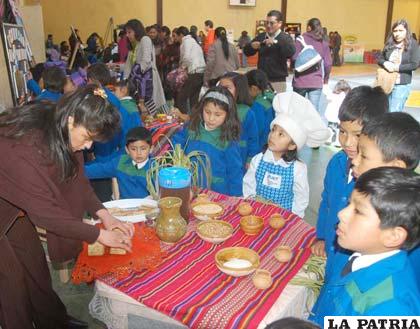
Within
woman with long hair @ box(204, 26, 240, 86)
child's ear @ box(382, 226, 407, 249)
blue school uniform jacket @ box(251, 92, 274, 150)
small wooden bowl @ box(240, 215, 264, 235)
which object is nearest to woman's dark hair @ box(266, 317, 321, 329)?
child's ear @ box(382, 226, 407, 249)

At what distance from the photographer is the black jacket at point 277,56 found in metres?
5.24

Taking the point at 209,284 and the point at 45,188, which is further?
the point at 45,188

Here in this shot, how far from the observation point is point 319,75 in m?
5.71

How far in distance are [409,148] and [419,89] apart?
37.0ft

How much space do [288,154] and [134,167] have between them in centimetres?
106

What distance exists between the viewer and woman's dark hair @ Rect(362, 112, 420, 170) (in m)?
1.63

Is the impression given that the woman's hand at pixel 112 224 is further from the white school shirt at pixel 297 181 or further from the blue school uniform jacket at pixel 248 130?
the blue school uniform jacket at pixel 248 130

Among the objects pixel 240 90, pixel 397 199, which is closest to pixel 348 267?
pixel 397 199

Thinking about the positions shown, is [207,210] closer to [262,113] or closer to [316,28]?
[262,113]

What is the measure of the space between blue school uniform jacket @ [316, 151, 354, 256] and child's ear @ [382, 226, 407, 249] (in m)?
0.63

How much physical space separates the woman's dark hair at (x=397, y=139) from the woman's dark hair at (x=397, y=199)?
0.36 m

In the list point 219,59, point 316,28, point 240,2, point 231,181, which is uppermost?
point 240,2

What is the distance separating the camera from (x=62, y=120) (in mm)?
1761

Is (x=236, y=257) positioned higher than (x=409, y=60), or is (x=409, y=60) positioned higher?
(x=409, y=60)
